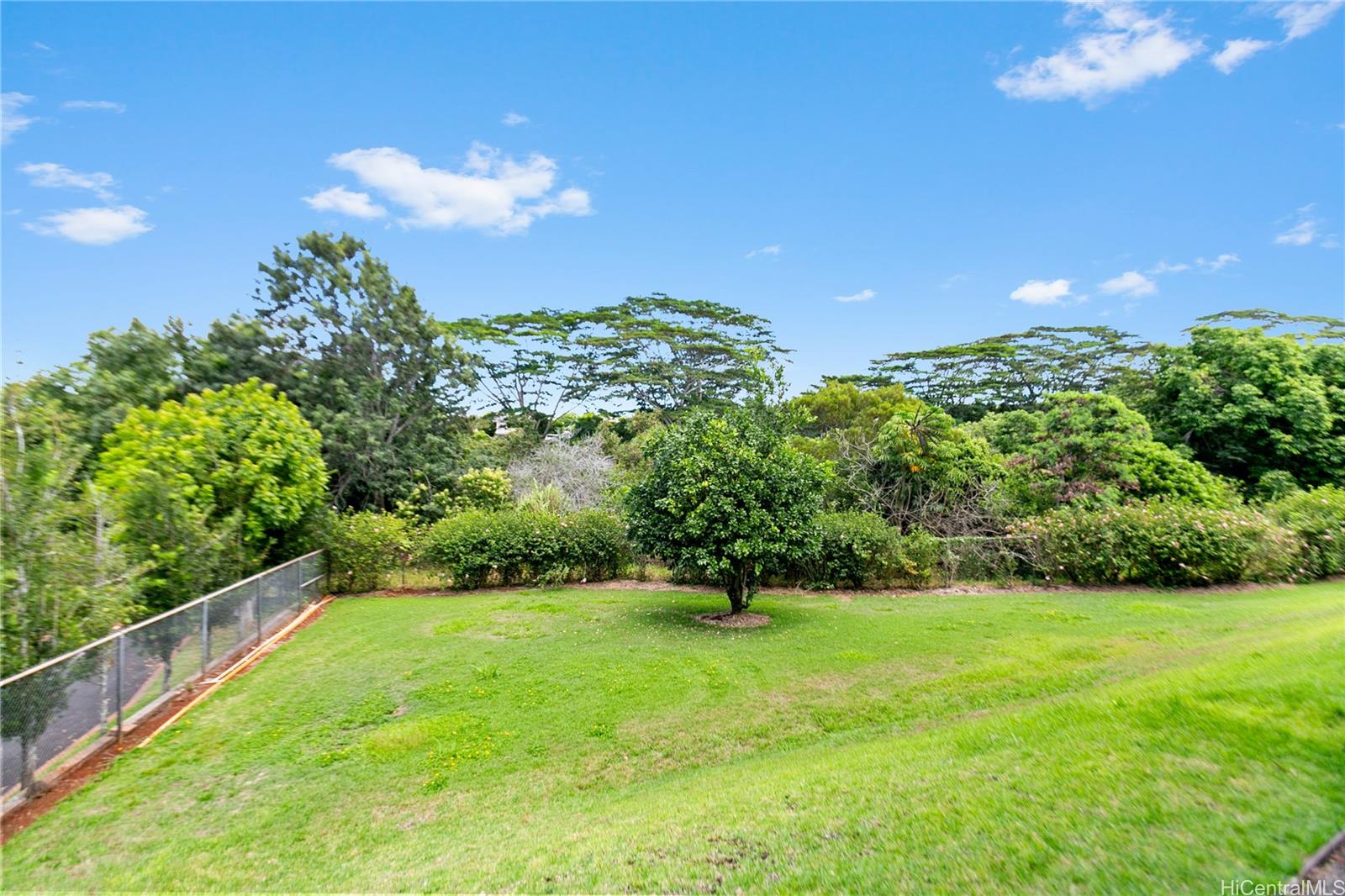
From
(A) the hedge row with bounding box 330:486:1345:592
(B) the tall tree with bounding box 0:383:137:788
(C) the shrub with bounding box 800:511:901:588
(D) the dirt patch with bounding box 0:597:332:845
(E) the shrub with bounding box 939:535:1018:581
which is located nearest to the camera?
(D) the dirt patch with bounding box 0:597:332:845

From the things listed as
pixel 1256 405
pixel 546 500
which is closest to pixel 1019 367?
pixel 1256 405

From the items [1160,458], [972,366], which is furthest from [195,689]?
[972,366]

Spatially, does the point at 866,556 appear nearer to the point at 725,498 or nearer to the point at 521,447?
the point at 725,498

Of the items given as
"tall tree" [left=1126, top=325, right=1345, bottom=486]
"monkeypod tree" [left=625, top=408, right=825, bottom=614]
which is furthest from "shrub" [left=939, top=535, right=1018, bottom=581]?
"tall tree" [left=1126, top=325, right=1345, bottom=486]

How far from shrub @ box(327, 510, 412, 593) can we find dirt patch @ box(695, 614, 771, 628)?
7581mm

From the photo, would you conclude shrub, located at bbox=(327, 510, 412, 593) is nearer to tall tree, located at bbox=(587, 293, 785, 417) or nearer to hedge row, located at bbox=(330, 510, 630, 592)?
hedge row, located at bbox=(330, 510, 630, 592)

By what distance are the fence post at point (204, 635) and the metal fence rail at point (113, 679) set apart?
0.01 metres

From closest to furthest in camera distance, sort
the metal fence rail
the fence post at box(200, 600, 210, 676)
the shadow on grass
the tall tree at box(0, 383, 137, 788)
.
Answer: the metal fence rail → the tall tree at box(0, 383, 137, 788) → the fence post at box(200, 600, 210, 676) → the shadow on grass

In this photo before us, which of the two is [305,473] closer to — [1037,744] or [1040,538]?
[1037,744]

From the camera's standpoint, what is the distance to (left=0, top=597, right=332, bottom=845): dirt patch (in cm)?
433

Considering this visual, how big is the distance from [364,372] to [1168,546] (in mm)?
20514

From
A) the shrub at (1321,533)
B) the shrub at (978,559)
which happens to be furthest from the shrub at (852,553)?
the shrub at (1321,533)

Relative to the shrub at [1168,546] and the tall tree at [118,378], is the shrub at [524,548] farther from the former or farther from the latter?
the shrub at [1168,546]

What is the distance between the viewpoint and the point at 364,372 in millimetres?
18312
